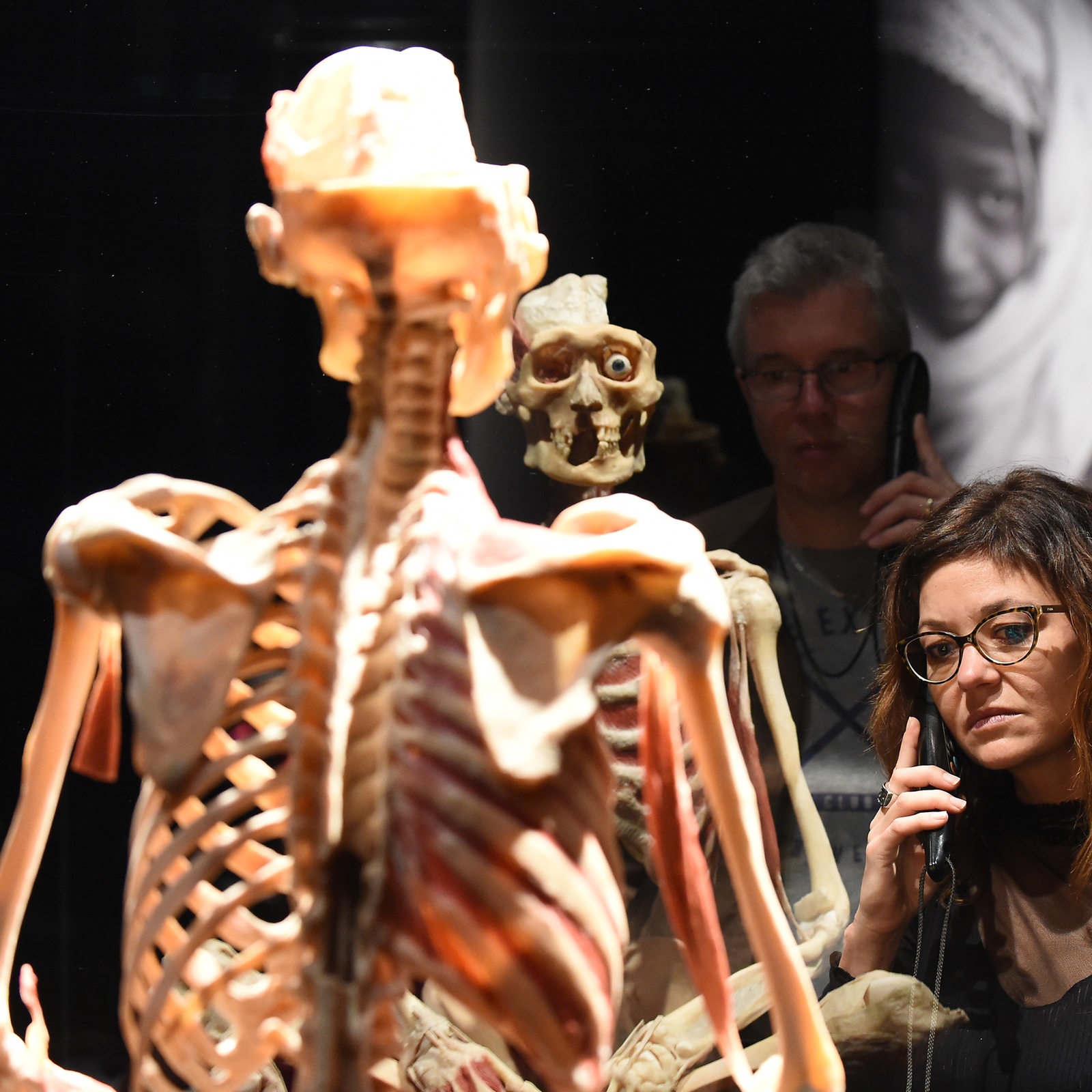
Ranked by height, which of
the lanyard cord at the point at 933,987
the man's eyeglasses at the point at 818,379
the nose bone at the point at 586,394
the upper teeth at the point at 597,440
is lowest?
the lanyard cord at the point at 933,987

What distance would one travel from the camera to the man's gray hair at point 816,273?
2010mm

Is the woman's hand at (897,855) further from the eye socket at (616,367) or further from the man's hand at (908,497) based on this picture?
the eye socket at (616,367)

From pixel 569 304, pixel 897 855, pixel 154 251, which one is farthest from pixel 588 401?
pixel 897 855

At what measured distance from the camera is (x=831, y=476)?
207 centimetres

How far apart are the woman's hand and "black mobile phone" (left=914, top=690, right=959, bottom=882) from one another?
10 millimetres

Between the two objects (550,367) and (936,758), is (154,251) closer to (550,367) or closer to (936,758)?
(550,367)

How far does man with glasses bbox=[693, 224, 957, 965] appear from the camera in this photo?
2029 millimetres

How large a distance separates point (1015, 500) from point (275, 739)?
1.12 m

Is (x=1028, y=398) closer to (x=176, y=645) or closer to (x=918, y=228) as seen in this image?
(x=918, y=228)

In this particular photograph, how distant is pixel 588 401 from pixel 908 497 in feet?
1.71

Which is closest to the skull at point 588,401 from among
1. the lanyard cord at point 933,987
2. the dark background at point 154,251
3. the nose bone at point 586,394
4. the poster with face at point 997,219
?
the nose bone at point 586,394

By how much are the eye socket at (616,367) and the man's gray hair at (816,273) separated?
0.55 ft

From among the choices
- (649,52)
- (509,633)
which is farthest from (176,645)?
(649,52)

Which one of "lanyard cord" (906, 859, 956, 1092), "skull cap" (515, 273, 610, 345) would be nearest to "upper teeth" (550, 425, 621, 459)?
"skull cap" (515, 273, 610, 345)
